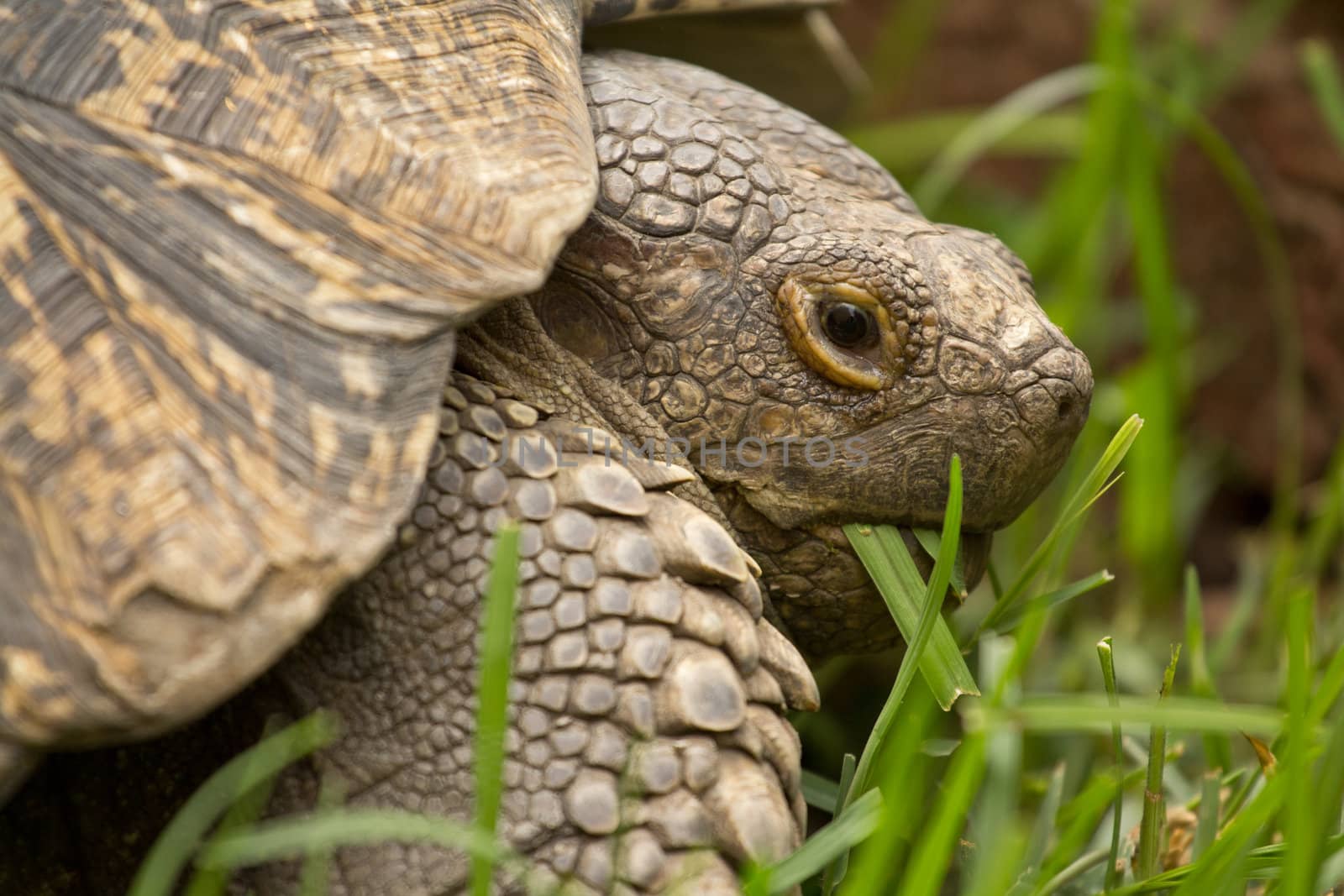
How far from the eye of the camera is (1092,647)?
7.68 feet

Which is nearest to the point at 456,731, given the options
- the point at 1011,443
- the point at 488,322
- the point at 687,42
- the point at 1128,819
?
the point at 488,322

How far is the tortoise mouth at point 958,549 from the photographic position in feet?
5.08

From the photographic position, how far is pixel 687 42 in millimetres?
2217

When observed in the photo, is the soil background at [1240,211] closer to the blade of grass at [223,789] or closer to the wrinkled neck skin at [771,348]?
the wrinkled neck skin at [771,348]

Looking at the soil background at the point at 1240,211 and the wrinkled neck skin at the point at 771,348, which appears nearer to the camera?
the wrinkled neck skin at the point at 771,348

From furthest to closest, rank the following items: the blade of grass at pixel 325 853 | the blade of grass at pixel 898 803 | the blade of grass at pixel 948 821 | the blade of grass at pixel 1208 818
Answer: the blade of grass at pixel 1208 818 < the blade of grass at pixel 325 853 < the blade of grass at pixel 898 803 < the blade of grass at pixel 948 821

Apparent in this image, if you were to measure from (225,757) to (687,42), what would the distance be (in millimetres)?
1467

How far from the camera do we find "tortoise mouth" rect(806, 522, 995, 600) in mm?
1547

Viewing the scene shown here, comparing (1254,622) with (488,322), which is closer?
(488,322)

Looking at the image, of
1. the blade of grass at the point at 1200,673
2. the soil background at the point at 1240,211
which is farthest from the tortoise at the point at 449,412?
the soil background at the point at 1240,211

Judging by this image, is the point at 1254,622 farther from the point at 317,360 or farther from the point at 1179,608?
the point at 317,360

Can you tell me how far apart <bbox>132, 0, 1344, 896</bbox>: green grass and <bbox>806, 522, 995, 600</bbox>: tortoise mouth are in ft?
0.06

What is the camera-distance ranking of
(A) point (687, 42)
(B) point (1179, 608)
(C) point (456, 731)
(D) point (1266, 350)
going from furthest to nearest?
(D) point (1266, 350)
(B) point (1179, 608)
(A) point (687, 42)
(C) point (456, 731)

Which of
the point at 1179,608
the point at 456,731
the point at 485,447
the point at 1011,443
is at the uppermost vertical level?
the point at 1011,443
